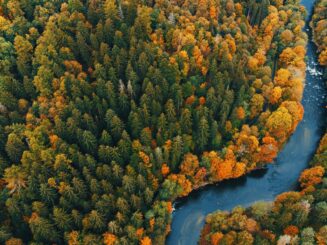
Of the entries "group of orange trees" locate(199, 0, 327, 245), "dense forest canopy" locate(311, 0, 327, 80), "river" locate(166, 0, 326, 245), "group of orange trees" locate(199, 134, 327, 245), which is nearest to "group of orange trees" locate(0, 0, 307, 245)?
"river" locate(166, 0, 326, 245)

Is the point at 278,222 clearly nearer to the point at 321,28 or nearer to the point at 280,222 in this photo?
the point at 280,222

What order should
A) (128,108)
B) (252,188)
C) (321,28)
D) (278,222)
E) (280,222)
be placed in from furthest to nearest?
(321,28) < (252,188) < (128,108) < (278,222) < (280,222)

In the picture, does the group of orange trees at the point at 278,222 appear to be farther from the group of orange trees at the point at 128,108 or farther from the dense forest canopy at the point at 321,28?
the dense forest canopy at the point at 321,28

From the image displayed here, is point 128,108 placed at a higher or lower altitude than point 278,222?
higher

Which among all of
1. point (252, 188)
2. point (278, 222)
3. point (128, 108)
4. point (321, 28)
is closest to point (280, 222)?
point (278, 222)

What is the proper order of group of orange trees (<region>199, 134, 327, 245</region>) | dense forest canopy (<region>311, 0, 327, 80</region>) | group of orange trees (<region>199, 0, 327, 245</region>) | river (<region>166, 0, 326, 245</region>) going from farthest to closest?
1. dense forest canopy (<region>311, 0, 327, 80</region>)
2. river (<region>166, 0, 326, 245</region>)
3. group of orange trees (<region>199, 0, 327, 245</region>)
4. group of orange trees (<region>199, 134, 327, 245</region>)

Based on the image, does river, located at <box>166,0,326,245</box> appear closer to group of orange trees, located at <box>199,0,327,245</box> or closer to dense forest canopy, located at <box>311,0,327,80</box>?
group of orange trees, located at <box>199,0,327,245</box>
